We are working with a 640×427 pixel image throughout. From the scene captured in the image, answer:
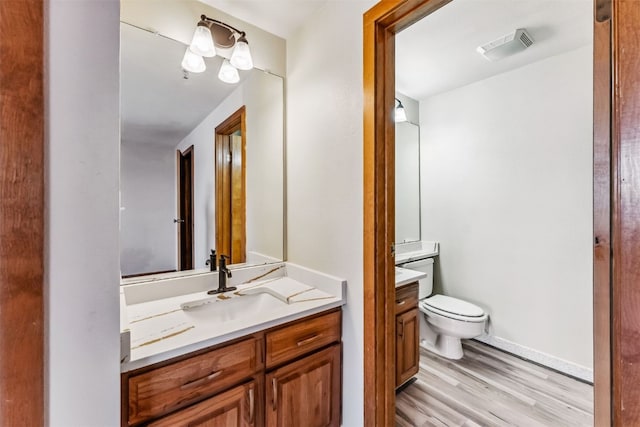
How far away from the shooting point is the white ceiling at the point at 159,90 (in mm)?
1315

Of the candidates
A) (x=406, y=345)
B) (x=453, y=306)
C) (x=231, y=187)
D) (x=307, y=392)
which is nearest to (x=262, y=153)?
(x=231, y=187)

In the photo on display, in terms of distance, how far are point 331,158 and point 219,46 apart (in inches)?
36.6

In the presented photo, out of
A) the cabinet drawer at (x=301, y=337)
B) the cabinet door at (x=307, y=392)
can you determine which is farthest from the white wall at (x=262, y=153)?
the cabinet door at (x=307, y=392)

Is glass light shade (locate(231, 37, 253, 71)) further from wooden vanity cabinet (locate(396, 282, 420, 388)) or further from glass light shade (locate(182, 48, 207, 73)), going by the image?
wooden vanity cabinet (locate(396, 282, 420, 388))

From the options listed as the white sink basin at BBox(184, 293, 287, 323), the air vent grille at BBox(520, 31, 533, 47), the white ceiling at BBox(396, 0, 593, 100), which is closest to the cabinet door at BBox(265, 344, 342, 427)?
the white sink basin at BBox(184, 293, 287, 323)

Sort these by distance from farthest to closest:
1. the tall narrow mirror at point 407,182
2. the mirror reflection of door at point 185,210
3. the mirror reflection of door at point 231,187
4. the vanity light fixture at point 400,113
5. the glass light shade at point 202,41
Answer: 1. the tall narrow mirror at point 407,182
2. the vanity light fixture at point 400,113
3. the mirror reflection of door at point 231,187
4. the mirror reflection of door at point 185,210
5. the glass light shade at point 202,41

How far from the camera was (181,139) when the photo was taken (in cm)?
156

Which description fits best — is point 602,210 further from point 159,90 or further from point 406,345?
point 159,90

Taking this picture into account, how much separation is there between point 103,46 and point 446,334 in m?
2.57

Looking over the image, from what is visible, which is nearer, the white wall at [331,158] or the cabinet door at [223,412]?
the cabinet door at [223,412]

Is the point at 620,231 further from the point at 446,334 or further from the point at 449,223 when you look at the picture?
the point at 449,223

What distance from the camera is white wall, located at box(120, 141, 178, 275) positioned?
1.34 metres

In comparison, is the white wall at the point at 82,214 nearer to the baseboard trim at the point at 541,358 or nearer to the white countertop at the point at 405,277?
the white countertop at the point at 405,277

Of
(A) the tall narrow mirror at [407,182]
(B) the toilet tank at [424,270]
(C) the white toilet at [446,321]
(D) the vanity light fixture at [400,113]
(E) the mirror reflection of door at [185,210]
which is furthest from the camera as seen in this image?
(A) the tall narrow mirror at [407,182]
